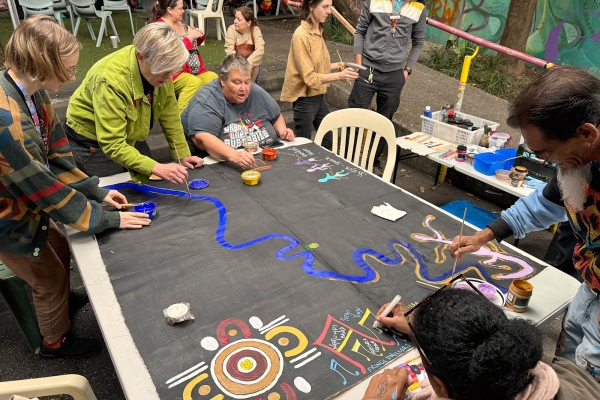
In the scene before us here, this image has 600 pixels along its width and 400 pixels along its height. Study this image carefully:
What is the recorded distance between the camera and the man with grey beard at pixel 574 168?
114 centimetres

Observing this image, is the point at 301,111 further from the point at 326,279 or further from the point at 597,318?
the point at 597,318

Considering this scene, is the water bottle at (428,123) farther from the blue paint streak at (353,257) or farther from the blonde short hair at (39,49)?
the blonde short hair at (39,49)

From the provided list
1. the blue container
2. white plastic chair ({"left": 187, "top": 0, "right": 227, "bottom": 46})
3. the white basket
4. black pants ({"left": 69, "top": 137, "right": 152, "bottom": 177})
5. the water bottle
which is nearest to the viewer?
black pants ({"left": 69, "top": 137, "right": 152, "bottom": 177})

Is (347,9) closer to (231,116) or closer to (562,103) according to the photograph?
(231,116)

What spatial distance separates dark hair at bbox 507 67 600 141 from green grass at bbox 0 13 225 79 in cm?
509

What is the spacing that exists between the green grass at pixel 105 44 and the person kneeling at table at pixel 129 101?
3139 mm

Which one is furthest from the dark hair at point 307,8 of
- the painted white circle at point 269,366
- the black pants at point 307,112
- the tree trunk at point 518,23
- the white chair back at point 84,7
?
the white chair back at point 84,7

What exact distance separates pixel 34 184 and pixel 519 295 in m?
1.82

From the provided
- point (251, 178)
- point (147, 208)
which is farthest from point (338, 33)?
point (147, 208)

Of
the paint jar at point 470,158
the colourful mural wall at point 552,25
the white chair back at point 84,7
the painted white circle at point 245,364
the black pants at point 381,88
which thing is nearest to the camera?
the painted white circle at point 245,364

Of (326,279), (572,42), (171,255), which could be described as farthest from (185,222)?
(572,42)

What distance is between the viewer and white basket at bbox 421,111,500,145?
328cm

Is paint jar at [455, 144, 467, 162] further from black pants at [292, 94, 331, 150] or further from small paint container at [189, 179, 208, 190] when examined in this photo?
small paint container at [189, 179, 208, 190]

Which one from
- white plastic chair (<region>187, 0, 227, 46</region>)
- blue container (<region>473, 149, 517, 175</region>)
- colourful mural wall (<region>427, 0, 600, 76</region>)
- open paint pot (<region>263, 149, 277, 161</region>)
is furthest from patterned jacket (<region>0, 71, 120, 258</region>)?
colourful mural wall (<region>427, 0, 600, 76</region>)
